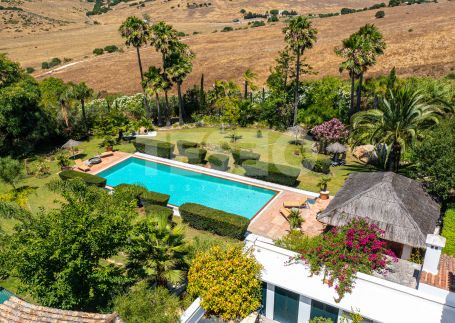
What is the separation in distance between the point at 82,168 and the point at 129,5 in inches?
7551

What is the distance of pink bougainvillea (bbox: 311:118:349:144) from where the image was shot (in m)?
32.1

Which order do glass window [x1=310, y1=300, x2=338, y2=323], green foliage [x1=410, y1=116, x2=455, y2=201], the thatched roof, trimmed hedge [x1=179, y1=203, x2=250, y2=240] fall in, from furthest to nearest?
trimmed hedge [x1=179, y1=203, x2=250, y2=240] < green foliage [x1=410, y1=116, x2=455, y2=201] < the thatched roof < glass window [x1=310, y1=300, x2=338, y2=323]

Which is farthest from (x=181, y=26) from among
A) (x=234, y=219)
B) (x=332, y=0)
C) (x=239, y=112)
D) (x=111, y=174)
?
(x=234, y=219)

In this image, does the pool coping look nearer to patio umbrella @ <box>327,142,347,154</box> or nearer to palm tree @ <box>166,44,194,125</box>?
patio umbrella @ <box>327,142,347,154</box>

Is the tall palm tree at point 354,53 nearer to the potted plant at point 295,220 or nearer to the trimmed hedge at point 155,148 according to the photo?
the potted plant at point 295,220

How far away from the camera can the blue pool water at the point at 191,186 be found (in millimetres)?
26844

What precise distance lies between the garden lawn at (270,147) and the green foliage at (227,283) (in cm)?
1430

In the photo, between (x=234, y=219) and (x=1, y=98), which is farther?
(x=1, y=98)

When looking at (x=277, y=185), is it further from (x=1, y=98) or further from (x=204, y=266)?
(x=1, y=98)

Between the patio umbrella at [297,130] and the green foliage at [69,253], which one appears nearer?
the green foliage at [69,253]

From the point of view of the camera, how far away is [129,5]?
198 metres

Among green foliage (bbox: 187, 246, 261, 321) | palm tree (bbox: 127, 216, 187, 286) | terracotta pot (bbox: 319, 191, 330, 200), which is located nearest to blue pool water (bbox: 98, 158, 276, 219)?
terracotta pot (bbox: 319, 191, 330, 200)

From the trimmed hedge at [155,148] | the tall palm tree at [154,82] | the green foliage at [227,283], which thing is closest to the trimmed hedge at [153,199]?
the green foliage at [227,283]

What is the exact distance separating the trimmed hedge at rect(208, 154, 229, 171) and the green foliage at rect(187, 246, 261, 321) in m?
16.3
